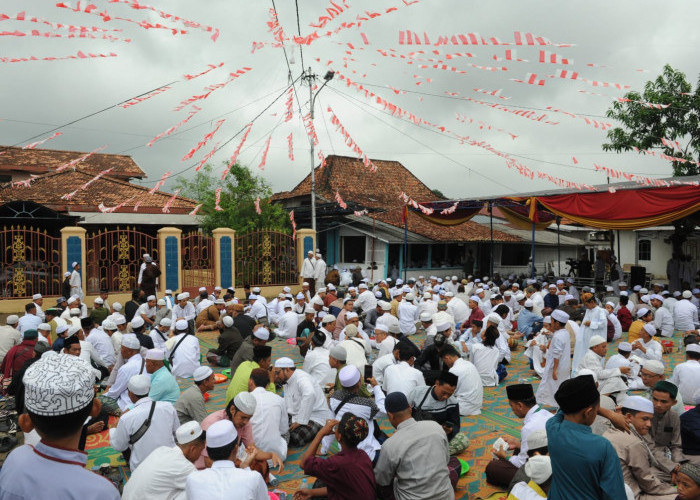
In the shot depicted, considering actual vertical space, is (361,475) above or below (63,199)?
below

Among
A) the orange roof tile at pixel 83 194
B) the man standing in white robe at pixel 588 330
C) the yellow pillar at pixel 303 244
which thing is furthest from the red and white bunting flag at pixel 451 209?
the man standing in white robe at pixel 588 330

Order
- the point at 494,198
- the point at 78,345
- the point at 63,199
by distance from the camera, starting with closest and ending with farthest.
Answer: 1. the point at 78,345
2. the point at 494,198
3. the point at 63,199

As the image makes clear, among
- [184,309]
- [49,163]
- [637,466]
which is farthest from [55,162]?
[637,466]

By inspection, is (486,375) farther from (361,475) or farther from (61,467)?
(61,467)

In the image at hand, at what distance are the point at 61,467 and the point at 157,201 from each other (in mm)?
18942

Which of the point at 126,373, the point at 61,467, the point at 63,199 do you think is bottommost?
the point at 126,373

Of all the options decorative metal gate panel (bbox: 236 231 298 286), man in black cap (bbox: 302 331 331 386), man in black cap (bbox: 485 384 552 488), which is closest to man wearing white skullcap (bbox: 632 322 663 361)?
man in black cap (bbox: 485 384 552 488)

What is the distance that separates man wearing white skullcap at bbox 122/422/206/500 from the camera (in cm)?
320

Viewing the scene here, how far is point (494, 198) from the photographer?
15805 mm

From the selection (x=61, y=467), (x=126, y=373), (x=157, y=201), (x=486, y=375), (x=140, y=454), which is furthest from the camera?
(x=157, y=201)

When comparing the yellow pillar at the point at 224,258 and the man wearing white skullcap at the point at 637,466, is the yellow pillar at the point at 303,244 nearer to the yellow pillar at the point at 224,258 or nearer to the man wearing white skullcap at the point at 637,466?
the yellow pillar at the point at 224,258

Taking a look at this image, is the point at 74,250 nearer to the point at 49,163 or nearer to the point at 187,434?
the point at 49,163

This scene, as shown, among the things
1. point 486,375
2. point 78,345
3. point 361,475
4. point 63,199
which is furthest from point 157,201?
point 361,475

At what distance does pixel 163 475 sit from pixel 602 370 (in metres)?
4.84
